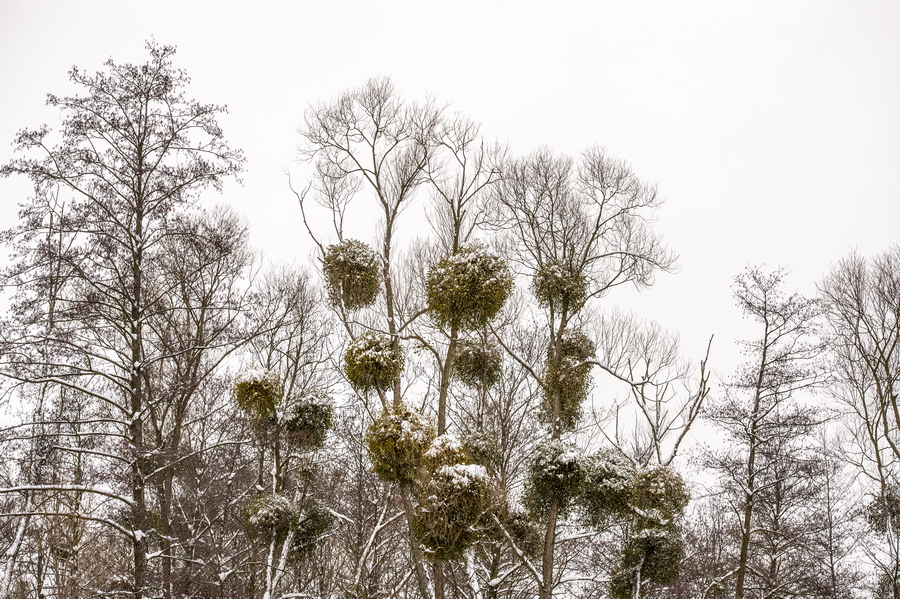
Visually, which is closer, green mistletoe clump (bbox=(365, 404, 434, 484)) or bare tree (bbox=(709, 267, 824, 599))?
green mistletoe clump (bbox=(365, 404, 434, 484))

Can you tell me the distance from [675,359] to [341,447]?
7230 mm

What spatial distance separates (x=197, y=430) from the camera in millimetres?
13648

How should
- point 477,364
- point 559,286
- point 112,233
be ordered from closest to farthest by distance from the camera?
point 112,233
point 559,286
point 477,364

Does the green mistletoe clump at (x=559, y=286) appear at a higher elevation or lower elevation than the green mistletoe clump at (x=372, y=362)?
higher

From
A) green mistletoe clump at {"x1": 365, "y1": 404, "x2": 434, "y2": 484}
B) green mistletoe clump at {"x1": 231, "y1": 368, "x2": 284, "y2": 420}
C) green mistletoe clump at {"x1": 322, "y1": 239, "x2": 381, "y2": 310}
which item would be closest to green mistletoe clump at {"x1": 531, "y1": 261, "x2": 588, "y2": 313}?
green mistletoe clump at {"x1": 322, "y1": 239, "x2": 381, "y2": 310}

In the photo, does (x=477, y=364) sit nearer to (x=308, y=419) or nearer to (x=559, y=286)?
(x=559, y=286)

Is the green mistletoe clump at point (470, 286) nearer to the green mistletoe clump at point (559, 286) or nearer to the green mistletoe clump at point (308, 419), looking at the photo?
the green mistletoe clump at point (559, 286)

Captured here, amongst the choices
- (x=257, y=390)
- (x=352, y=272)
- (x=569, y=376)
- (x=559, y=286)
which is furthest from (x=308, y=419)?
(x=559, y=286)

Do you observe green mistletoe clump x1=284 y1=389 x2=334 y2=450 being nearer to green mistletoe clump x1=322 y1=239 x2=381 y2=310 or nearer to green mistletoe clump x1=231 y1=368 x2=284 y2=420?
green mistletoe clump x1=231 y1=368 x2=284 y2=420

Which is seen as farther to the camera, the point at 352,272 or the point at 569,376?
the point at 569,376

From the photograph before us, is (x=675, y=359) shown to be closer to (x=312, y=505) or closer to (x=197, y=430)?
(x=312, y=505)

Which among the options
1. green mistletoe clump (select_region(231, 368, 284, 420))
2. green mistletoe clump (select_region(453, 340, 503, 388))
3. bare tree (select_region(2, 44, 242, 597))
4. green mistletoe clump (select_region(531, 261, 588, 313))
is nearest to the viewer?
bare tree (select_region(2, 44, 242, 597))

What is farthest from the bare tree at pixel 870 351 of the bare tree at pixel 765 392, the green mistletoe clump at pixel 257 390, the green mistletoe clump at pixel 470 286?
the green mistletoe clump at pixel 257 390

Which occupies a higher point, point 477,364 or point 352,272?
point 352,272
